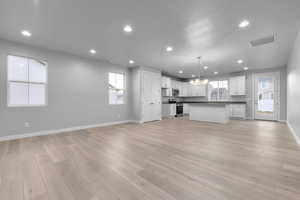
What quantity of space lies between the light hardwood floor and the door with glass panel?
4387 mm

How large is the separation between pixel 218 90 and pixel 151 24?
745 cm

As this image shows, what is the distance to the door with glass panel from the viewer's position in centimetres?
646

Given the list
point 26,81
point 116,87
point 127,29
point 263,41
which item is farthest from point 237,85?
point 26,81

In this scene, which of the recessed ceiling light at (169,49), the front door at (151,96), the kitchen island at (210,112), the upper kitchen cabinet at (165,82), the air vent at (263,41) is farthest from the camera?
the upper kitchen cabinet at (165,82)

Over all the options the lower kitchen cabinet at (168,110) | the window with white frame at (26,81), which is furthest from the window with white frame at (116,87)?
the lower kitchen cabinet at (168,110)

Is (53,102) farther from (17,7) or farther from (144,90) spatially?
(144,90)

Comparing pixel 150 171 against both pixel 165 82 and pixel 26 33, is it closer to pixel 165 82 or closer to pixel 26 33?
pixel 26 33

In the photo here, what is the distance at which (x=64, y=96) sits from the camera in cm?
449

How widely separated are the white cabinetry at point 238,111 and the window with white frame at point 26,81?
30.4 ft

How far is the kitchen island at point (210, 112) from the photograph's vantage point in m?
6.07

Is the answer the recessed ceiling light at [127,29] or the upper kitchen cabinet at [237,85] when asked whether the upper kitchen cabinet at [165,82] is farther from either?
the recessed ceiling light at [127,29]

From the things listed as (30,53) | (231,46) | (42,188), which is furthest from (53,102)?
(231,46)

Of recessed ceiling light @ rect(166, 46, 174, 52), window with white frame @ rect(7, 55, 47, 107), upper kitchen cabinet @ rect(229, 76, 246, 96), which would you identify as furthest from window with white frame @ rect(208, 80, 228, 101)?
window with white frame @ rect(7, 55, 47, 107)

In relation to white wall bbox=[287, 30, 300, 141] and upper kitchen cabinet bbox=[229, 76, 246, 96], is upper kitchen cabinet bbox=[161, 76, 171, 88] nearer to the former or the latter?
upper kitchen cabinet bbox=[229, 76, 246, 96]
